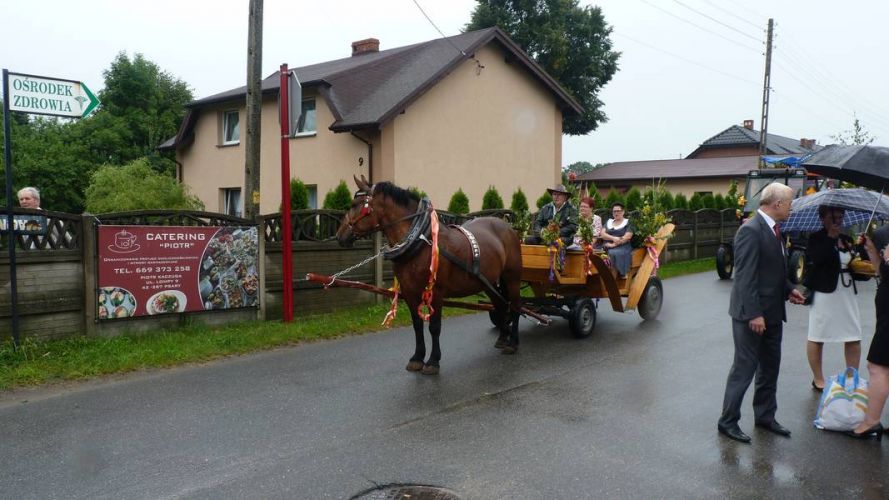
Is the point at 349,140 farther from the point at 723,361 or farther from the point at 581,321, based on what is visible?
the point at 723,361

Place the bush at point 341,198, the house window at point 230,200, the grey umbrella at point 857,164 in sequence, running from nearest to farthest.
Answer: the grey umbrella at point 857,164 < the bush at point 341,198 < the house window at point 230,200

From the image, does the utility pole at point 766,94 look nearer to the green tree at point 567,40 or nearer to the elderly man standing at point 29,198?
the green tree at point 567,40

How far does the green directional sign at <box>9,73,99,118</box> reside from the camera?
7.10 meters

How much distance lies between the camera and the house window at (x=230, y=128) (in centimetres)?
2362

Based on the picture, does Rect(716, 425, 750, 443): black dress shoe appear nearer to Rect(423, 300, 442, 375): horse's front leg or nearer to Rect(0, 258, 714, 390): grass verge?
Rect(423, 300, 442, 375): horse's front leg

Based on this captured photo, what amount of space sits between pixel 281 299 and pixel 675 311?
254 inches

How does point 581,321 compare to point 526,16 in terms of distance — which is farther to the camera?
point 526,16

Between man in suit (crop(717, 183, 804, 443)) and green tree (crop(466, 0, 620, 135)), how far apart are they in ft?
109

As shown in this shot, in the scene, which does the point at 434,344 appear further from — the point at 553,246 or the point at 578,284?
the point at 578,284

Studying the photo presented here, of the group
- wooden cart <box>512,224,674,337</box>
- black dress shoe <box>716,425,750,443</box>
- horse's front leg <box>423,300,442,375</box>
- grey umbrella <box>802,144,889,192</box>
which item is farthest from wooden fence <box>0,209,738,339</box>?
grey umbrella <box>802,144,889,192</box>

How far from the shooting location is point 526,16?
3794 cm

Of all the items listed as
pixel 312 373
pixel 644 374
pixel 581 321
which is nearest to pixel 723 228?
pixel 581 321

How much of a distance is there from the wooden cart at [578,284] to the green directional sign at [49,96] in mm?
5542

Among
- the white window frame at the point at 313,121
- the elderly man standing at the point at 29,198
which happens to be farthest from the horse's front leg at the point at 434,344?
the white window frame at the point at 313,121
